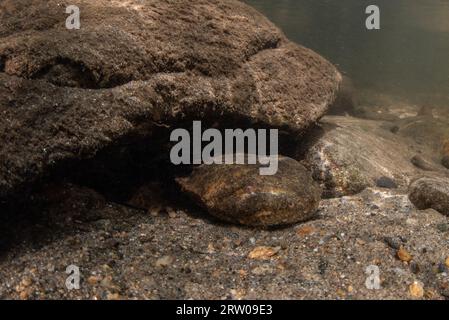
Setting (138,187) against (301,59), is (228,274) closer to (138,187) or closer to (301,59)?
(138,187)

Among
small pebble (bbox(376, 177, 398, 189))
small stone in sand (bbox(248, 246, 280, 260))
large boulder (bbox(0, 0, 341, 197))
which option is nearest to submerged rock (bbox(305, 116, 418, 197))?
small pebble (bbox(376, 177, 398, 189))

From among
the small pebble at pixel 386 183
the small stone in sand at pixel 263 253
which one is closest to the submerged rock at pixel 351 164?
the small pebble at pixel 386 183

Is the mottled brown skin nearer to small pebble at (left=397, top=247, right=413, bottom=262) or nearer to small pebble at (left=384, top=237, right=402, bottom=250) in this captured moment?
small pebble at (left=384, top=237, right=402, bottom=250)

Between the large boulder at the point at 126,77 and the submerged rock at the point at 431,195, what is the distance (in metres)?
1.95

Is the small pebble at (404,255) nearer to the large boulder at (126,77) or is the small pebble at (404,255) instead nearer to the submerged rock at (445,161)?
the large boulder at (126,77)

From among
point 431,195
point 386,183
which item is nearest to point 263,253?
point 431,195

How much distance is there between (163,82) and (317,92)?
2970mm

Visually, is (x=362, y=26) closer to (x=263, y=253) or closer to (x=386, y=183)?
(x=386, y=183)

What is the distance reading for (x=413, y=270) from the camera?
418 cm

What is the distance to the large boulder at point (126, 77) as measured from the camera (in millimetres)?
3896

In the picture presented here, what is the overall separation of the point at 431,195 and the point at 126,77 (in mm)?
4603

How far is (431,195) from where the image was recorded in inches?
218
